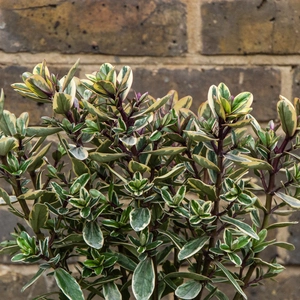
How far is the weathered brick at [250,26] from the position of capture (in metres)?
0.99

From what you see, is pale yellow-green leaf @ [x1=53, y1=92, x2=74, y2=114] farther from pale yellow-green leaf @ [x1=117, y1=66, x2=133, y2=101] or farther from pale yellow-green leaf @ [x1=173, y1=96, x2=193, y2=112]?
pale yellow-green leaf @ [x1=173, y1=96, x2=193, y2=112]

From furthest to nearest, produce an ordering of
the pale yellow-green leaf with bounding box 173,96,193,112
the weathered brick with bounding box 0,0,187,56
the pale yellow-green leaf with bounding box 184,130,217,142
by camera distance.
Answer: the weathered brick with bounding box 0,0,187,56 → the pale yellow-green leaf with bounding box 173,96,193,112 → the pale yellow-green leaf with bounding box 184,130,217,142

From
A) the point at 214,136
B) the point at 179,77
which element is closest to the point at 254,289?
the point at 179,77

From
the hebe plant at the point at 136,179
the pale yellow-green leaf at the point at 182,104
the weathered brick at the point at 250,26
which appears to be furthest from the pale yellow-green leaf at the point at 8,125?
the weathered brick at the point at 250,26

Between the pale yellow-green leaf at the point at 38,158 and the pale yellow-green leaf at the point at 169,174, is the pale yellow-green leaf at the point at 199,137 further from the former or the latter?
the pale yellow-green leaf at the point at 38,158

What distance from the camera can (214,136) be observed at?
56 cm

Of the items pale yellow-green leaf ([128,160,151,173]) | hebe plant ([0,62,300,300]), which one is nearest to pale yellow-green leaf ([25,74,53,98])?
hebe plant ([0,62,300,300])

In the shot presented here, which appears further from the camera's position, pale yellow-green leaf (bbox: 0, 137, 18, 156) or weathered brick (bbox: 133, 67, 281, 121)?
weathered brick (bbox: 133, 67, 281, 121)

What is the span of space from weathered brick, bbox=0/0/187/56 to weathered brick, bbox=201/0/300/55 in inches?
2.3

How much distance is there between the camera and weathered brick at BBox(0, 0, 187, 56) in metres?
0.98

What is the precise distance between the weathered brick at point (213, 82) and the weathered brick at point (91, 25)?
0.06 m

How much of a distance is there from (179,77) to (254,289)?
47 cm

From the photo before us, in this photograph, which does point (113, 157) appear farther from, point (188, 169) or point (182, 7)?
point (182, 7)

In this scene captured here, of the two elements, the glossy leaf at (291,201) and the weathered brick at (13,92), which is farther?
the weathered brick at (13,92)
